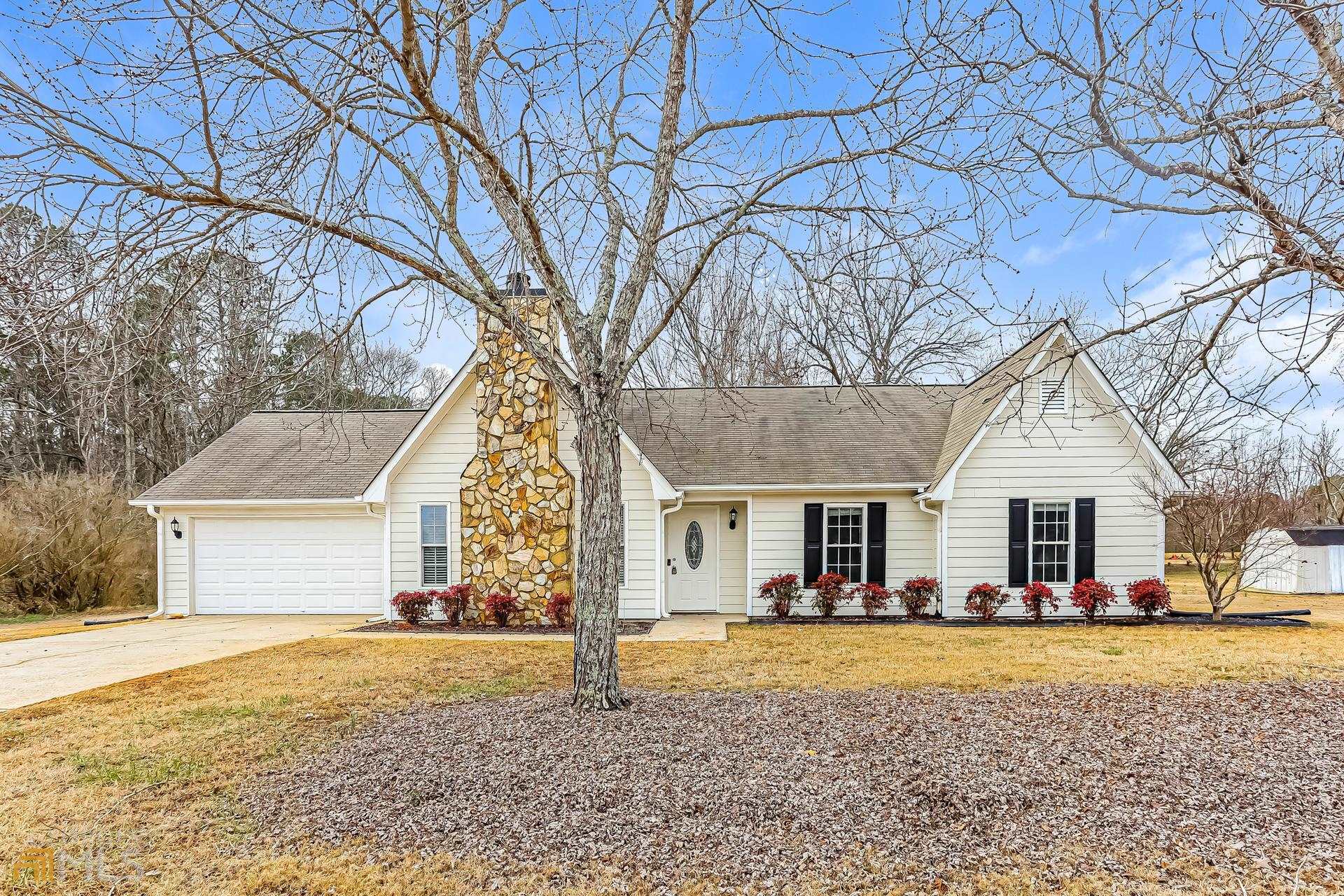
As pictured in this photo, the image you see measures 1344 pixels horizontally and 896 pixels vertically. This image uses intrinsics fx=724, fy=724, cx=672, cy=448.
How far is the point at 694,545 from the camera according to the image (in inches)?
541

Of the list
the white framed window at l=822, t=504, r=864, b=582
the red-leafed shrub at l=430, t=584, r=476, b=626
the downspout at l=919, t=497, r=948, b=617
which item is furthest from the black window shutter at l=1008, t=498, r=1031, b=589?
the red-leafed shrub at l=430, t=584, r=476, b=626

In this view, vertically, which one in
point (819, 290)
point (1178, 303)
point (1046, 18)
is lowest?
point (1178, 303)

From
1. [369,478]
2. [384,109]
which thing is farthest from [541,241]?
[369,478]

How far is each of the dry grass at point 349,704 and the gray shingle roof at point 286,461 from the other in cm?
426

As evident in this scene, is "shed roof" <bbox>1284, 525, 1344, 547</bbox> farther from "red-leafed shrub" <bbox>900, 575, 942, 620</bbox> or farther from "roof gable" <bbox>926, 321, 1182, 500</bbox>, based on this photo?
"red-leafed shrub" <bbox>900, 575, 942, 620</bbox>

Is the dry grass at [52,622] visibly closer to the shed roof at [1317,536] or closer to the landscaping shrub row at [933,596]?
the landscaping shrub row at [933,596]

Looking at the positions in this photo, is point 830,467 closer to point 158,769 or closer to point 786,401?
point 786,401

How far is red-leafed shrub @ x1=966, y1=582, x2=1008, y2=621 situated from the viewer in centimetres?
1230

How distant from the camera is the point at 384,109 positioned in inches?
196

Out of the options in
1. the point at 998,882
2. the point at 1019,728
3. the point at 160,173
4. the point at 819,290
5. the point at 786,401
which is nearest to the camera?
the point at 998,882

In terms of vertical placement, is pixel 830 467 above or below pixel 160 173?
below

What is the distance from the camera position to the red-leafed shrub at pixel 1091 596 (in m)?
12.1

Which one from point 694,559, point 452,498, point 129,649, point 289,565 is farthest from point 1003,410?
point 129,649

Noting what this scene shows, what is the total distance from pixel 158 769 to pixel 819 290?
6.30m
